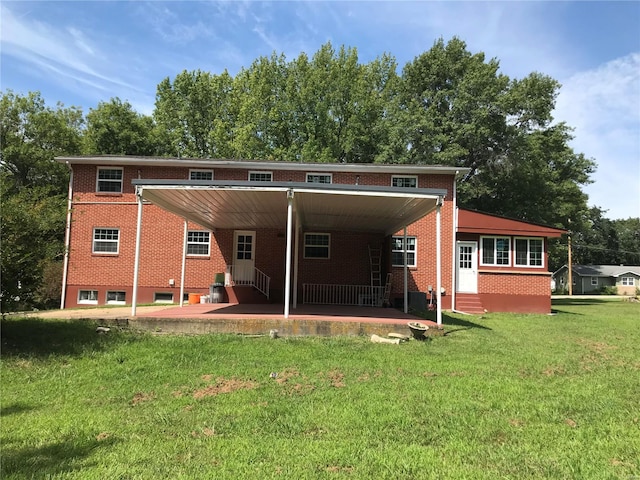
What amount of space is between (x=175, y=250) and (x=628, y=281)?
5894 centimetres

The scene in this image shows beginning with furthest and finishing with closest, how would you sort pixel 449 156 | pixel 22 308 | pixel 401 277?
pixel 449 156 → pixel 401 277 → pixel 22 308

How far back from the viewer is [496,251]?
61.0 feet

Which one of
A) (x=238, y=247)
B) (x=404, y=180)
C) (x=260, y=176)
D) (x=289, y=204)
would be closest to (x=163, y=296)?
(x=238, y=247)

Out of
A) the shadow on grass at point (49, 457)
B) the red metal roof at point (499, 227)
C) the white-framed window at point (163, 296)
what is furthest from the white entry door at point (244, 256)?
the shadow on grass at point (49, 457)

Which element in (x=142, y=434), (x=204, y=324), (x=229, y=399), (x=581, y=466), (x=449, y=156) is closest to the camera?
(x=581, y=466)

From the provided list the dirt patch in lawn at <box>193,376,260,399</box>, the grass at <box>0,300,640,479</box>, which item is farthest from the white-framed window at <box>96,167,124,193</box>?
the dirt patch in lawn at <box>193,376,260,399</box>

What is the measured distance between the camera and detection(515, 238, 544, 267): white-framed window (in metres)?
18.6

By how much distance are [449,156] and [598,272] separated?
128 feet

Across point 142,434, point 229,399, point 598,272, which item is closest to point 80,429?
point 142,434

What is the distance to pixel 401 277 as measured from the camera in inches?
689

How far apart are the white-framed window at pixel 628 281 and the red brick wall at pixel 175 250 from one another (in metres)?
50.3

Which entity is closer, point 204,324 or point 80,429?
point 80,429

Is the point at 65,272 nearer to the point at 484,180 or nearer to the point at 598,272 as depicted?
the point at 484,180

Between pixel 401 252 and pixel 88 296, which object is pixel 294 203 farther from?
Result: pixel 88 296
